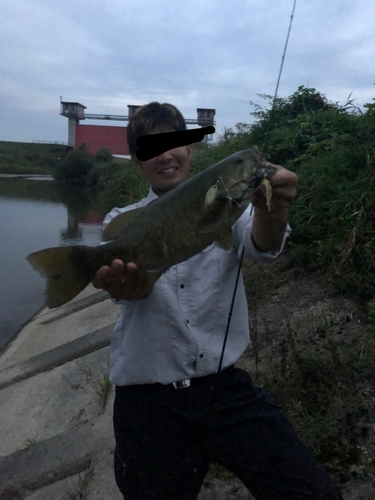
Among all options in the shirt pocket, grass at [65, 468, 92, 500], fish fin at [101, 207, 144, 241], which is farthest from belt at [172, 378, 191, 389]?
grass at [65, 468, 92, 500]

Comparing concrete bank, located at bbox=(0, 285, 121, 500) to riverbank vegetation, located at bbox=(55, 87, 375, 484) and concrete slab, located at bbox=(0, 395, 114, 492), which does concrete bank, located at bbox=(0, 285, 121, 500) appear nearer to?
concrete slab, located at bbox=(0, 395, 114, 492)

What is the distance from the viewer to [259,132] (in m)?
9.68

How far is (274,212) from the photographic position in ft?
6.82

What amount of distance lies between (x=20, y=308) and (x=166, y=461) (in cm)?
941

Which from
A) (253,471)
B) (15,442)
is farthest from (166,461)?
(15,442)

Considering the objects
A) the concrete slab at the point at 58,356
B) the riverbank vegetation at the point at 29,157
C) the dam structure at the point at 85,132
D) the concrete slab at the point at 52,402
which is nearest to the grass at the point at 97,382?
the concrete slab at the point at 52,402

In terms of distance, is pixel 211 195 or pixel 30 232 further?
pixel 30 232

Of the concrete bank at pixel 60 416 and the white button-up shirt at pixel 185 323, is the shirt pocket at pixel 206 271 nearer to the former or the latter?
the white button-up shirt at pixel 185 323

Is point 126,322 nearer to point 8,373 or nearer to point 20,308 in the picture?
point 8,373

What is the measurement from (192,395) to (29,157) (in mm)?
60458

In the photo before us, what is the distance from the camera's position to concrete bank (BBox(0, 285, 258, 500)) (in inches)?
142

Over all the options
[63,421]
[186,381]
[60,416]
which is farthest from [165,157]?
[60,416]

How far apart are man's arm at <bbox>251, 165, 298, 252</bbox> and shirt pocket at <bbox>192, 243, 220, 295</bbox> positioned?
9.2 inches

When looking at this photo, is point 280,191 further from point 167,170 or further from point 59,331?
point 59,331
